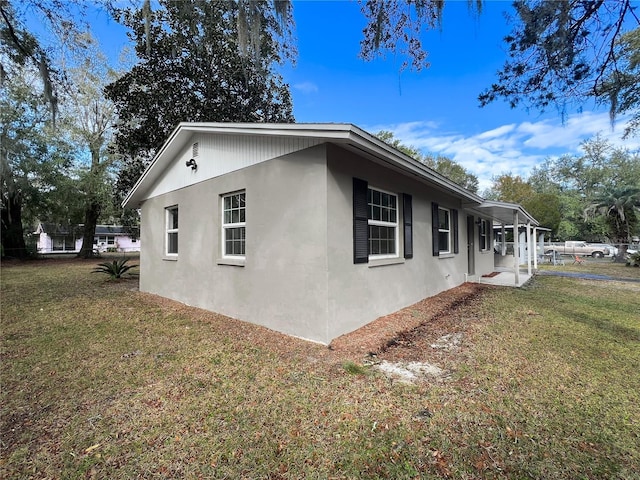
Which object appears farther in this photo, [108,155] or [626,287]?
[108,155]

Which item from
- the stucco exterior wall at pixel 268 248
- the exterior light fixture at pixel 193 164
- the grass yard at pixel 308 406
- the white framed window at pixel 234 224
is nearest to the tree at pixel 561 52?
the stucco exterior wall at pixel 268 248

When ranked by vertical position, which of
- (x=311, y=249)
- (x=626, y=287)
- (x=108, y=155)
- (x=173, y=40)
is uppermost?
(x=173, y=40)

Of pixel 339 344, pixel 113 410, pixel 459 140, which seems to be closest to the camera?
pixel 113 410

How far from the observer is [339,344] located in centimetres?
446

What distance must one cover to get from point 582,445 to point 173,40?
15.3 m

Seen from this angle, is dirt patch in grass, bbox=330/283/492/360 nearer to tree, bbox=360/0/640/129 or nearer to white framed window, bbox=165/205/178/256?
tree, bbox=360/0/640/129

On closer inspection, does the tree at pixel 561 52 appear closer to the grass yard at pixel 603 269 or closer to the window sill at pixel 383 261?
the window sill at pixel 383 261

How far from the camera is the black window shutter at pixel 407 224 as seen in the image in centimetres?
642

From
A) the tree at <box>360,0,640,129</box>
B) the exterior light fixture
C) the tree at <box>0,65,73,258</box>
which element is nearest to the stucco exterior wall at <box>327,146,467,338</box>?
the tree at <box>360,0,640,129</box>

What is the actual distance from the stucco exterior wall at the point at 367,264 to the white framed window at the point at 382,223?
0.17 meters

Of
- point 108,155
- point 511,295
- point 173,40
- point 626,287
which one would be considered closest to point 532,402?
point 511,295

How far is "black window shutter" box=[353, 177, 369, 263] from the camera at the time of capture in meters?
5.00

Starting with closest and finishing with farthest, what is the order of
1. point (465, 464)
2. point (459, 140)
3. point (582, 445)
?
point (465, 464)
point (582, 445)
point (459, 140)

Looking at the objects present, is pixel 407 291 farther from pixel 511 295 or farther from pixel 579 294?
pixel 579 294
